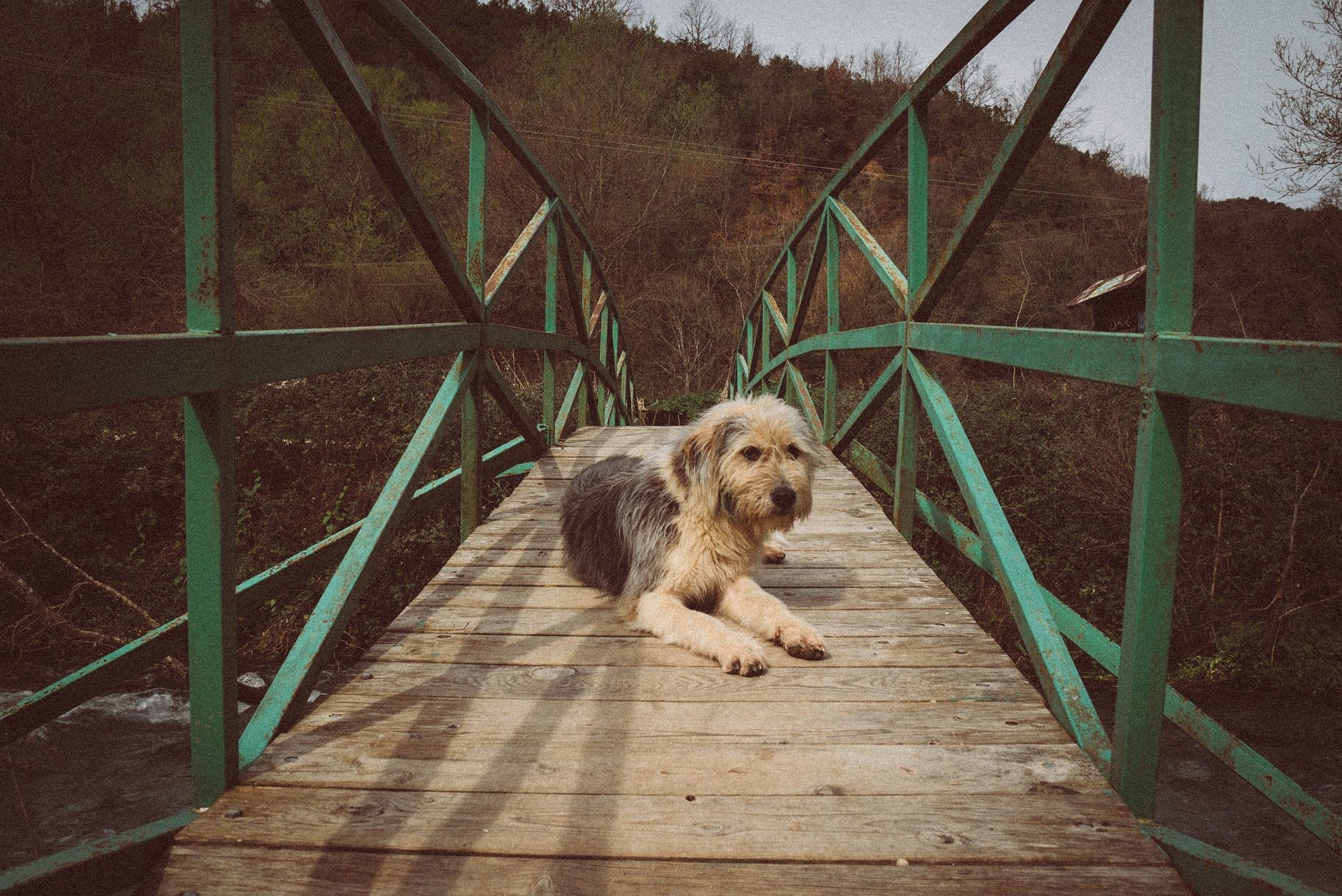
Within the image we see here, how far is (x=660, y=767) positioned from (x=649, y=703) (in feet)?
0.96

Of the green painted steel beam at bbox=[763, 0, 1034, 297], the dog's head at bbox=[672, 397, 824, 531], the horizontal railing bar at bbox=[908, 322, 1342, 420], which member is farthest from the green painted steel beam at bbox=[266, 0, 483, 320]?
the green painted steel beam at bbox=[763, 0, 1034, 297]

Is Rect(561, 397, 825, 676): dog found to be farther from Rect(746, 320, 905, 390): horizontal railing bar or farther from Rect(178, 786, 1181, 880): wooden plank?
Rect(178, 786, 1181, 880): wooden plank

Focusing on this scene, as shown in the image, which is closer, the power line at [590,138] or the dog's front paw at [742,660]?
the dog's front paw at [742,660]

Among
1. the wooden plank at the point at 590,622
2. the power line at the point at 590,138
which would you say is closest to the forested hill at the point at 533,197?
the power line at the point at 590,138

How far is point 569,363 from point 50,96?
10.8 meters

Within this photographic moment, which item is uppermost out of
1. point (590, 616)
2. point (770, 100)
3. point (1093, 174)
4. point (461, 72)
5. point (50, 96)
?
point (770, 100)

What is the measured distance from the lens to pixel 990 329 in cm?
210

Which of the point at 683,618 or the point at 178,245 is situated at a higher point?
the point at 178,245

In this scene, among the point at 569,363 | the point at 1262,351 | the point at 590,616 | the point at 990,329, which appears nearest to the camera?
the point at 1262,351

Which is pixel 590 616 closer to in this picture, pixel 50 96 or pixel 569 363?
pixel 50 96

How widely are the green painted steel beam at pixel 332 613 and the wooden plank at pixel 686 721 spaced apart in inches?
3.4

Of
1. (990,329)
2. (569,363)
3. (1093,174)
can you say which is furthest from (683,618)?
(1093,174)

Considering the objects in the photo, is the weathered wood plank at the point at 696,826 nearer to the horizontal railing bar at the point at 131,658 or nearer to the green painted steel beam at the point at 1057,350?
the horizontal railing bar at the point at 131,658

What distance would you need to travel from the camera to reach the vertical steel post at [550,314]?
4.54m
